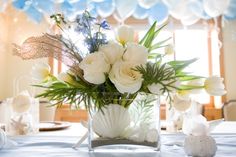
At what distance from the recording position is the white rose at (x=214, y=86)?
72 cm

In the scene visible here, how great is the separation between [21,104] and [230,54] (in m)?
2.58

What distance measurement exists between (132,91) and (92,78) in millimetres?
90

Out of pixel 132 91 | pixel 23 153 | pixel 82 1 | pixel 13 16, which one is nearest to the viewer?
pixel 132 91

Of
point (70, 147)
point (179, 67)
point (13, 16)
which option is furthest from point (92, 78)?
point (13, 16)

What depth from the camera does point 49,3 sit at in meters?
2.31

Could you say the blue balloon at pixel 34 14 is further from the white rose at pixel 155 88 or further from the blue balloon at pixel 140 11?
the white rose at pixel 155 88

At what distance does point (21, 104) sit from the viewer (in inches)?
45.6

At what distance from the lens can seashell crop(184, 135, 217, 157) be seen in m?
0.69

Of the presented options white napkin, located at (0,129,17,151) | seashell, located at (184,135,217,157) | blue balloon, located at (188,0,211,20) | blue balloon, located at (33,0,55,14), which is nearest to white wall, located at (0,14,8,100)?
blue balloon, located at (33,0,55,14)

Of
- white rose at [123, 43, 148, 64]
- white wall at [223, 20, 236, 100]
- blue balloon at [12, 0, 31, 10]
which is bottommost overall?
white rose at [123, 43, 148, 64]

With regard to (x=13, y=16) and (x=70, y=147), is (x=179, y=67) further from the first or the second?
(x=13, y=16)

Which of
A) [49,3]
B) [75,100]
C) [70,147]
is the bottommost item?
[70,147]

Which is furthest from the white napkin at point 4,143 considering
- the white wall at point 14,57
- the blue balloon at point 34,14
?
the white wall at point 14,57

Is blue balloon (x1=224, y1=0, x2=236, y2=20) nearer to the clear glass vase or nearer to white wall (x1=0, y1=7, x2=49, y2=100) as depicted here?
white wall (x1=0, y1=7, x2=49, y2=100)
